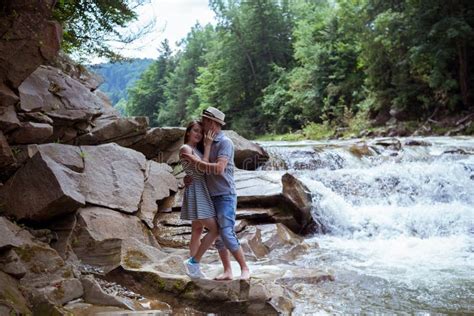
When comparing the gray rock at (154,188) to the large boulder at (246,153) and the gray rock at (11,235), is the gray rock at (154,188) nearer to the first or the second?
the gray rock at (11,235)

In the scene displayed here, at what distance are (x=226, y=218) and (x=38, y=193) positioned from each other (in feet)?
7.46

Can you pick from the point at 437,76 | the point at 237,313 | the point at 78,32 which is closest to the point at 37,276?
the point at 237,313

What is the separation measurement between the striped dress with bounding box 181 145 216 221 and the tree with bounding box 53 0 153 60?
4599mm

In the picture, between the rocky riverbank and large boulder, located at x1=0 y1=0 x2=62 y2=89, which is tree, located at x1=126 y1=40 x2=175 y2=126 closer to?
the rocky riverbank

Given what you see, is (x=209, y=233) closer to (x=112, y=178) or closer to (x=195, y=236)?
(x=195, y=236)

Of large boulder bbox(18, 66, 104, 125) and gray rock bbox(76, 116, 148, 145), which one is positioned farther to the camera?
gray rock bbox(76, 116, 148, 145)

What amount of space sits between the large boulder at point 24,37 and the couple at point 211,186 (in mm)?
2058

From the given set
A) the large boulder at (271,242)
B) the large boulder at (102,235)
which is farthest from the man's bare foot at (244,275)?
the large boulder at (271,242)

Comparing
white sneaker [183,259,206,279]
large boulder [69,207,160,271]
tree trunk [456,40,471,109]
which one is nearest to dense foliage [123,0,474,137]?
tree trunk [456,40,471,109]

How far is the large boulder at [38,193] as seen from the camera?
5.41 m

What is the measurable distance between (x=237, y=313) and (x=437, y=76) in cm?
2095

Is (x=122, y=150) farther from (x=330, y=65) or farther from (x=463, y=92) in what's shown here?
(x=330, y=65)

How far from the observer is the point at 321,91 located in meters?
34.9

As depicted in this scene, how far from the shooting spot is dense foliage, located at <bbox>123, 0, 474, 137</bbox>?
22672mm
